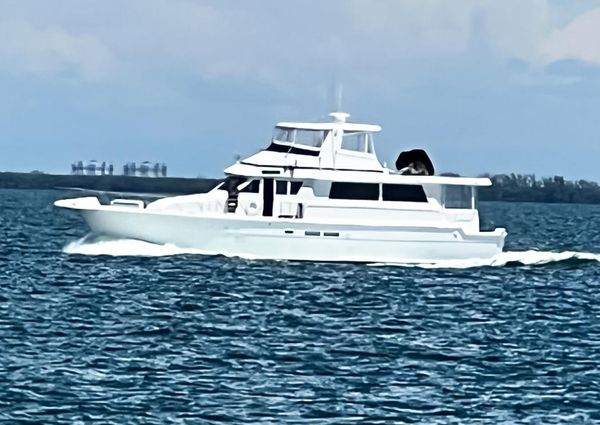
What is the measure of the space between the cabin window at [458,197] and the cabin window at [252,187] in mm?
5191

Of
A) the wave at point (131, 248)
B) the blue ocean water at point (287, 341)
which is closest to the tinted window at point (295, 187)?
the blue ocean water at point (287, 341)

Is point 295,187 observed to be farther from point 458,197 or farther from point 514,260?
point 514,260

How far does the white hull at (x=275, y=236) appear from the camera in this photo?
3644 centimetres

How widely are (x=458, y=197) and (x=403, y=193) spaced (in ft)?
6.13

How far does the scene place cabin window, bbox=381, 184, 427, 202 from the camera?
123 ft

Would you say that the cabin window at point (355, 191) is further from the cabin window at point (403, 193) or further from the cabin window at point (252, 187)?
the cabin window at point (252, 187)

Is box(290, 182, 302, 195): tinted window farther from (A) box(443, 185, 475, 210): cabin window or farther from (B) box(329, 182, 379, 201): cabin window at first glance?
(A) box(443, 185, 475, 210): cabin window

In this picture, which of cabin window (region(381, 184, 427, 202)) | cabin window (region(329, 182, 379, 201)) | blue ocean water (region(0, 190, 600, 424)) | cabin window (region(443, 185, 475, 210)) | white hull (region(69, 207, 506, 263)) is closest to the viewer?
blue ocean water (region(0, 190, 600, 424))

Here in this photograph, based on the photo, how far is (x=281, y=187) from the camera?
123ft

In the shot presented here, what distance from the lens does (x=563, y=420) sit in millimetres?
18406

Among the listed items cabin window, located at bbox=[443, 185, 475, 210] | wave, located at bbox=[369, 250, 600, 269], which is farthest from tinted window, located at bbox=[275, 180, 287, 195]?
cabin window, located at bbox=[443, 185, 475, 210]

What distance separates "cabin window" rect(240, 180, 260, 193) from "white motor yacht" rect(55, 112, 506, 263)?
3 cm

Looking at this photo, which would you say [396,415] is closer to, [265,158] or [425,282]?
[425,282]

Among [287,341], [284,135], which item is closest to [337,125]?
[284,135]
